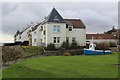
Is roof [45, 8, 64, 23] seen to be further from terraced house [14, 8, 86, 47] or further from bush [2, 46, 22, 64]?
bush [2, 46, 22, 64]

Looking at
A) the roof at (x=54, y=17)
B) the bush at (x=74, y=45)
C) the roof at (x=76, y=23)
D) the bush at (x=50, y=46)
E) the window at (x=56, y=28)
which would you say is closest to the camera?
the bush at (x=50, y=46)

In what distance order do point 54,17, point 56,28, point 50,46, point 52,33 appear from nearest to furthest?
point 50,46 < point 52,33 < point 56,28 < point 54,17

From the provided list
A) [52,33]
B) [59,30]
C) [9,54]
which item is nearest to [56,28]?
[59,30]

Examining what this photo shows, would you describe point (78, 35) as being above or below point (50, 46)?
above

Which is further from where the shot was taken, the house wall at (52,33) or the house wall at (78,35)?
the house wall at (78,35)

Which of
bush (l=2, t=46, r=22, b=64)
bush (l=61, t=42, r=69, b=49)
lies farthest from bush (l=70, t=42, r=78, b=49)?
bush (l=2, t=46, r=22, b=64)

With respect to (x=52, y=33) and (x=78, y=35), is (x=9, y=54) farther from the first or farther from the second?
(x=78, y=35)

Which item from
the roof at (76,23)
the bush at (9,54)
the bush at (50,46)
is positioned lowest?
the bush at (9,54)

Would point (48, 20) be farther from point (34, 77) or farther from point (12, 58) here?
point (34, 77)

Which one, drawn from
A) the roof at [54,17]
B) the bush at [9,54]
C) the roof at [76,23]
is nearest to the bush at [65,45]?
the roof at [54,17]

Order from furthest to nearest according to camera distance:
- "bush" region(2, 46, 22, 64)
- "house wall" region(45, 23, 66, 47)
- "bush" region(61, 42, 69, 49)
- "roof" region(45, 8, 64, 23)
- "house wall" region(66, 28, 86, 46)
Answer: "house wall" region(66, 28, 86, 46)
"roof" region(45, 8, 64, 23)
"house wall" region(45, 23, 66, 47)
"bush" region(61, 42, 69, 49)
"bush" region(2, 46, 22, 64)

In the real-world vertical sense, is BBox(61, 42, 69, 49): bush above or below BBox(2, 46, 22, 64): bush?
above

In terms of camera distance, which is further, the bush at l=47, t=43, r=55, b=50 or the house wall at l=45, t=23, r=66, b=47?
the house wall at l=45, t=23, r=66, b=47

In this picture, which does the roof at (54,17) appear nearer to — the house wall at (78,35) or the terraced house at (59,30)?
the terraced house at (59,30)
